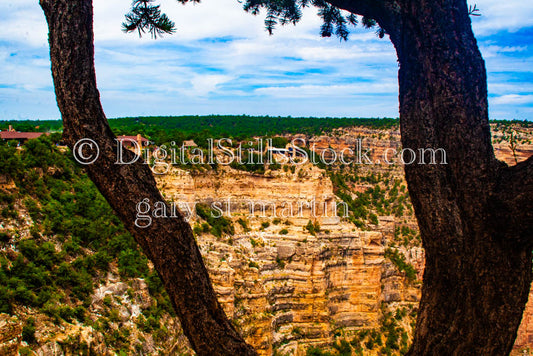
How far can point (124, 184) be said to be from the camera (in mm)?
2965

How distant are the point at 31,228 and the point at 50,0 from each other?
10.7m

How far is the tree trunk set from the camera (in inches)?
108

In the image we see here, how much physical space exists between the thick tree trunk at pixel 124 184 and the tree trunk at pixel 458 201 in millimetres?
1511

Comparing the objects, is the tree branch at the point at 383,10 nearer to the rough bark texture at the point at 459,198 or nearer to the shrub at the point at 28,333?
the rough bark texture at the point at 459,198

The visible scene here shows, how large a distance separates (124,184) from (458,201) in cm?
226

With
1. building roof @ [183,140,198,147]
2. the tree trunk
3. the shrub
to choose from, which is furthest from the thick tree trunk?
building roof @ [183,140,198,147]

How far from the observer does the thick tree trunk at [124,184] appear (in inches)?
113

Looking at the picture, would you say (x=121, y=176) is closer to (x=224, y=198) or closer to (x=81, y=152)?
(x=81, y=152)

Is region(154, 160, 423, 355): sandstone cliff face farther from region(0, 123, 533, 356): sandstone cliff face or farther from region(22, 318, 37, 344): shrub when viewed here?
region(22, 318, 37, 344): shrub

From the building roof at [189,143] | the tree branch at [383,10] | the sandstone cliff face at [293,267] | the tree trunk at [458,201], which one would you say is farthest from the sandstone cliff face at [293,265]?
the tree trunk at [458,201]

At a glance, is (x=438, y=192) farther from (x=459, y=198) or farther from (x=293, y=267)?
(x=293, y=267)

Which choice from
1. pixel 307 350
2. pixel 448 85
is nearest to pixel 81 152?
pixel 448 85

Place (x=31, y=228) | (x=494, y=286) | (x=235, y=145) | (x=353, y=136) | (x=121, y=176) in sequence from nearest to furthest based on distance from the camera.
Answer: (x=494, y=286) → (x=121, y=176) → (x=31, y=228) → (x=235, y=145) → (x=353, y=136)

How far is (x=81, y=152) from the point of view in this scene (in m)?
2.91
